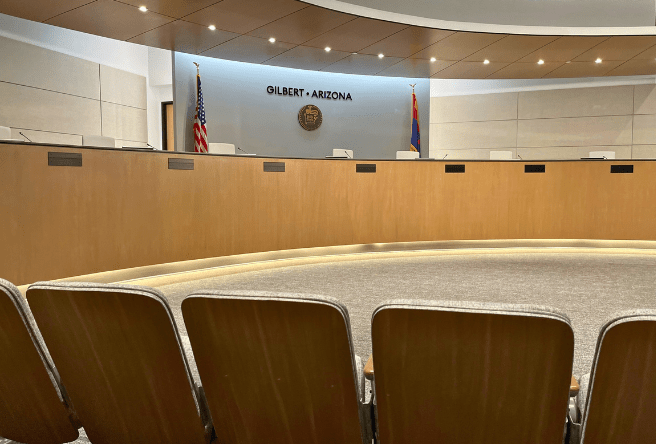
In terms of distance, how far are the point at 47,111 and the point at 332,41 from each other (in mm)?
4064

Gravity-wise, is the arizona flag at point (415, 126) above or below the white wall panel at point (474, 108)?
below

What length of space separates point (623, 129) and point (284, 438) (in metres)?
9.53

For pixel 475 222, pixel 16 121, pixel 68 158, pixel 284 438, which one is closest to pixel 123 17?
pixel 16 121

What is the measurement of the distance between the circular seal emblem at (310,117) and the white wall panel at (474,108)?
2.53m

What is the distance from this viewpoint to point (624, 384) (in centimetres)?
94

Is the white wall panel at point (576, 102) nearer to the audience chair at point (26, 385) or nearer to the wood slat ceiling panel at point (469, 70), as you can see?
the wood slat ceiling panel at point (469, 70)

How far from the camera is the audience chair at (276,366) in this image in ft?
3.33

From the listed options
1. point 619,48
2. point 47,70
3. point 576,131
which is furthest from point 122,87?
point 576,131

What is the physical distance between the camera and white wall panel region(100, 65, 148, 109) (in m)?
7.51

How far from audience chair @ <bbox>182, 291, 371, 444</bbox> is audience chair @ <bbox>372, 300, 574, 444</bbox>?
0.09m

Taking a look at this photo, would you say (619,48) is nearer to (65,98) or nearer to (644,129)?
(644,129)

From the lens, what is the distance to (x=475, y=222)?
20.3 feet

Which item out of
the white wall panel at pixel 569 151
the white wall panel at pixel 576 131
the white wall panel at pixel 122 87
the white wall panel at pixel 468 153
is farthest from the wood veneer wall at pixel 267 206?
the white wall panel at pixel 122 87

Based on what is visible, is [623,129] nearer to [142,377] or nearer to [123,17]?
[123,17]
